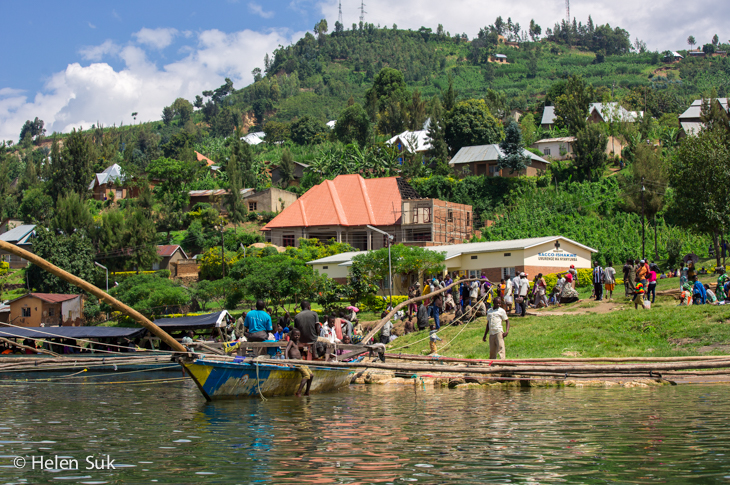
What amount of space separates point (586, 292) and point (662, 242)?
20401mm

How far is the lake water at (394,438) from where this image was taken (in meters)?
8.18

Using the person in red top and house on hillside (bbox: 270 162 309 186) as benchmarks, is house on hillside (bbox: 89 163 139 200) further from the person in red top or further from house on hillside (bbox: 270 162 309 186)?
the person in red top

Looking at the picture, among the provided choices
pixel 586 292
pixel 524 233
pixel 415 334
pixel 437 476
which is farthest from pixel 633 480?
pixel 524 233

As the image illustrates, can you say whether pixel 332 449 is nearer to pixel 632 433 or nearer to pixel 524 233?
pixel 632 433

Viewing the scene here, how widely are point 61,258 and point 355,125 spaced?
46164mm

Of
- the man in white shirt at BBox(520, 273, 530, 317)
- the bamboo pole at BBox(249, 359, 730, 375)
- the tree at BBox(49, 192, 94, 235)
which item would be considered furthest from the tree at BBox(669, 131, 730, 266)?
the tree at BBox(49, 192, 94, 235)

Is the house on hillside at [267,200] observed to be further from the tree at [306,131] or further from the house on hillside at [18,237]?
the tree at [306,131]

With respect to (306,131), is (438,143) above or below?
below

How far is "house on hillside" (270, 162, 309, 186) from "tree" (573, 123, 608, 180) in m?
35.4

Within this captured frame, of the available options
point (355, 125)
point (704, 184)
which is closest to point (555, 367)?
point (704, 184)

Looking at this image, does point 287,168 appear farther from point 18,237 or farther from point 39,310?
point 39,310

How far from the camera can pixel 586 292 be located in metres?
33.6

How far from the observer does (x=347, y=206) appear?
63.9m

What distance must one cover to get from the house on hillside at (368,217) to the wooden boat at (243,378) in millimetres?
41523
